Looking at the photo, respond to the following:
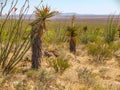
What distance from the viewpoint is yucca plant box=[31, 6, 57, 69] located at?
12398 mm

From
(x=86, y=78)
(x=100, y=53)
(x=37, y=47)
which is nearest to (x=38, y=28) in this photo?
(x=37, y=47)

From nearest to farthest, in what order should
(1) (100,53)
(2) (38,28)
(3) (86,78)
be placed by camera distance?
(3) (86,78), (2) (38,28), (1) (100,53)

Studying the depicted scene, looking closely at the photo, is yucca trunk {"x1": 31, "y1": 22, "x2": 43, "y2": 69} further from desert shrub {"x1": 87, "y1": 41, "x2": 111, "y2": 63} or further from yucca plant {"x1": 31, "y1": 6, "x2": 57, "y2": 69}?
desert shrub {"x1": 87, "y1": 41, "x2": 111, "y2": 63}

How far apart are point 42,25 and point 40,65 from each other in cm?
161

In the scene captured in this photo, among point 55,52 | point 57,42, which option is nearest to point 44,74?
point 55,52

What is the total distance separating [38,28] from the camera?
12.6m

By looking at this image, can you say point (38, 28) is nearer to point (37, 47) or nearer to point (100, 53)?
point (37, 47)

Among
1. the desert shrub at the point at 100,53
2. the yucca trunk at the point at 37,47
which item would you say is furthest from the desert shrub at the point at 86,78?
the desert shrub at the point at 100,53

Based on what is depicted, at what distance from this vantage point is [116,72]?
46.7ft

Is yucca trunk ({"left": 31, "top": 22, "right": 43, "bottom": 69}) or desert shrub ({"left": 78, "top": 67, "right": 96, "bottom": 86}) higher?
yucca trunk ({"left": 31, "top": 22, "right": 43, "bottom": 69})

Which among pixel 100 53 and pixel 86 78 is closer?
pixel 86 78

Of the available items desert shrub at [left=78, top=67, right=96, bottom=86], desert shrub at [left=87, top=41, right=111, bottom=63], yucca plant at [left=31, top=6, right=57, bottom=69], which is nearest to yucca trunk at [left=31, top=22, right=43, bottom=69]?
yucca plant at [left=31, top=6, right=57, bottom=69]

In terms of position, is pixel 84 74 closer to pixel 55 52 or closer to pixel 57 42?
pixel 55 52

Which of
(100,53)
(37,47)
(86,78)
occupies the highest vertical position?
(37,47)
